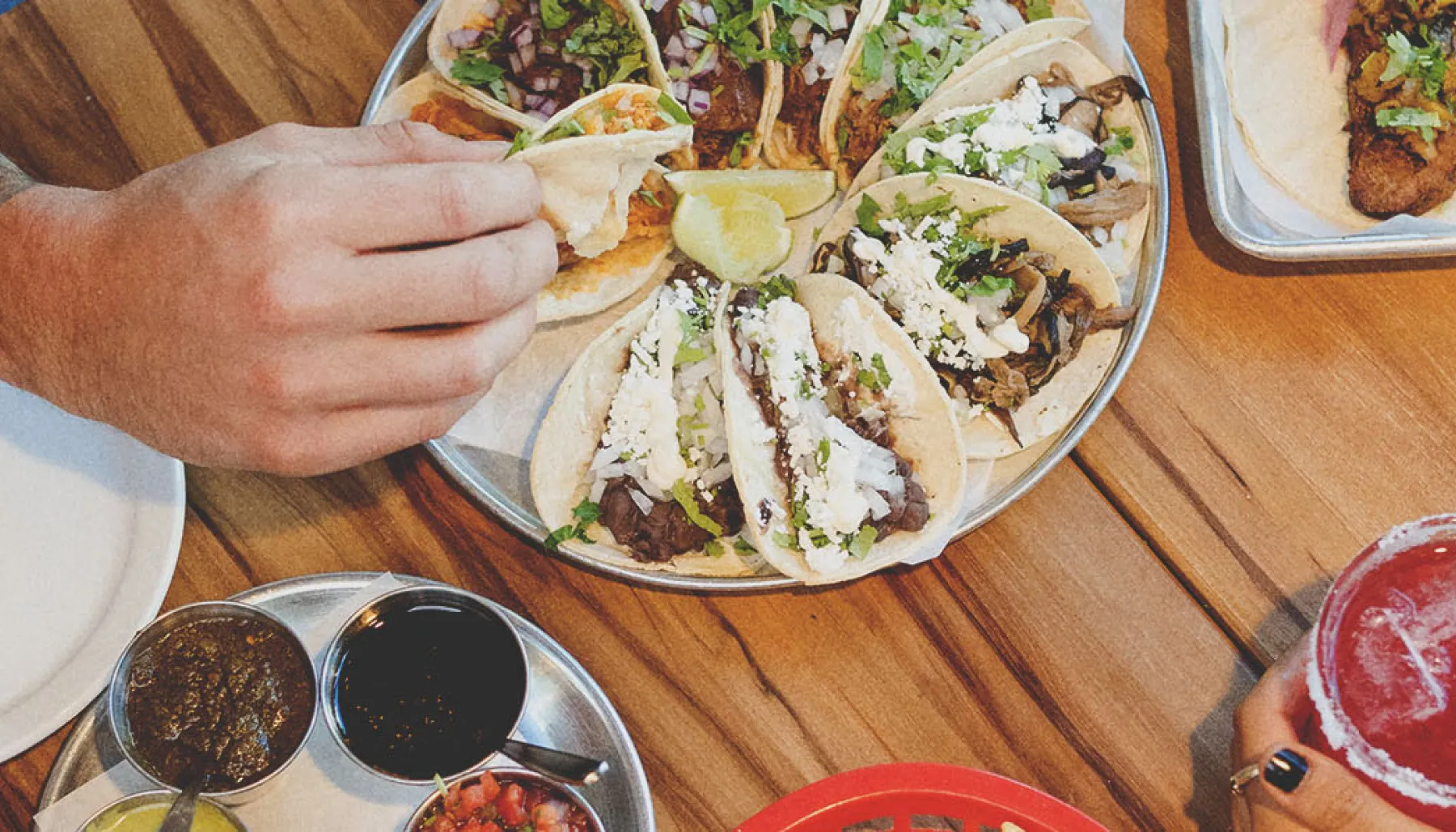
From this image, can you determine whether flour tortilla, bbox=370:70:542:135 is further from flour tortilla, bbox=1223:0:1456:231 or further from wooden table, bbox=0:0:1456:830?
flour tortilla, bbox=1223:0:1456:231

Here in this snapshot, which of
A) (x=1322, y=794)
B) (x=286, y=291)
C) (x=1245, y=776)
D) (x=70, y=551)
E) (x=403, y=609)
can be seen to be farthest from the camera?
(x=70, y=551)

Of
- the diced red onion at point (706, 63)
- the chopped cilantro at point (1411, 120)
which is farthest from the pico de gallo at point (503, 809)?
the chopped cilantro at point (1411, 120)

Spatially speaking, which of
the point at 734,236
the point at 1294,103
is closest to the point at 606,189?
the point at 734,236

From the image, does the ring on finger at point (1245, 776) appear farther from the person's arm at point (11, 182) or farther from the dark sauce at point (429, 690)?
the person's arm at point (11, 182)

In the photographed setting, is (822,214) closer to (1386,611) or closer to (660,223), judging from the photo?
(660,223)

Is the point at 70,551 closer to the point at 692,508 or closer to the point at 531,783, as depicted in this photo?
the point at 531,783

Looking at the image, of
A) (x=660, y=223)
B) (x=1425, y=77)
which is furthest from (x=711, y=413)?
(x=1425, y=77)
